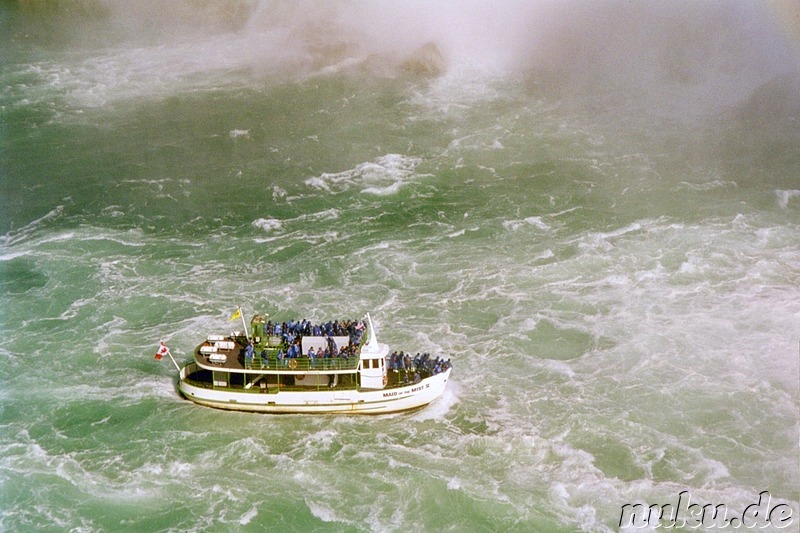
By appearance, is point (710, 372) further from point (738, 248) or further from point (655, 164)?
point (655, 164)

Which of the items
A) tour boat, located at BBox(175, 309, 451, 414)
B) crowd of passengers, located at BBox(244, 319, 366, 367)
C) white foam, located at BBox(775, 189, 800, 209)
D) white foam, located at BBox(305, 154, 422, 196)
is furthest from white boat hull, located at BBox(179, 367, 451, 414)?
white foam, located at BBox(775, 189, 800, 209)

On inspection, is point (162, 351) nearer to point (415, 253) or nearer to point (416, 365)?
point (416, 365)

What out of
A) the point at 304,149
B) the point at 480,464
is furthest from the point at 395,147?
the point at 480,464

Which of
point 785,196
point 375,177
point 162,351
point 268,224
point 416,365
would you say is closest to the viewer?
point 416,365

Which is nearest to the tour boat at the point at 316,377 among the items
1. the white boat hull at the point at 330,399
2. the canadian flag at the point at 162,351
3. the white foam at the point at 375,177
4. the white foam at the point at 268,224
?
the white boat hull at the point at 330,399

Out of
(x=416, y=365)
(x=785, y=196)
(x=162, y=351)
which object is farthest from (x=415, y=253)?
(x=785, y=196)

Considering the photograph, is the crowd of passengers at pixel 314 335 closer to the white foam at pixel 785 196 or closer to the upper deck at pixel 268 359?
the upper deck at pixel 268 359

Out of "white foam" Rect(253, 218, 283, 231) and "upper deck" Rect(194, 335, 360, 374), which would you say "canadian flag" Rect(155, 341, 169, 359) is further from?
"white foam" Rect(253, 218, 283, 231)
